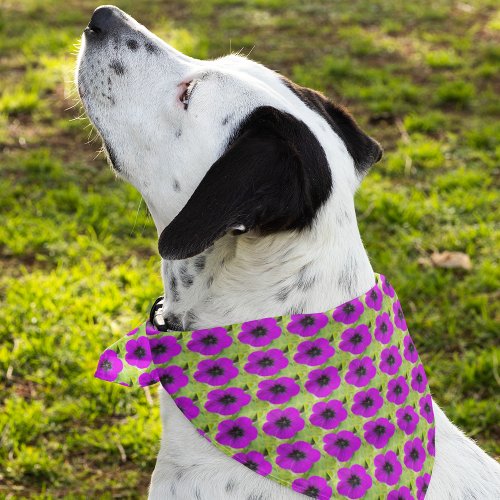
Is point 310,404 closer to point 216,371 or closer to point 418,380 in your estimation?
point 216,371

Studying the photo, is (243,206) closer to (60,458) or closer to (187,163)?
(187,163)

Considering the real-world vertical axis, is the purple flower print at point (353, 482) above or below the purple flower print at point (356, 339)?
below

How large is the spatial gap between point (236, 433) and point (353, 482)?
408 mm

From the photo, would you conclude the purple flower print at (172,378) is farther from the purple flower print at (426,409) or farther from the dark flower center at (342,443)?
the purple flower print at (426,409)

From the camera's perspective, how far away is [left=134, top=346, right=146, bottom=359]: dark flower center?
2914mm

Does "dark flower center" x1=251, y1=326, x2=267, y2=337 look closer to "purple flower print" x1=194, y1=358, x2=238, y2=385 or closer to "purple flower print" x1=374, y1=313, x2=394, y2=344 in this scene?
"purple flower print" x1=194, y1=358, x2=238, y2=385

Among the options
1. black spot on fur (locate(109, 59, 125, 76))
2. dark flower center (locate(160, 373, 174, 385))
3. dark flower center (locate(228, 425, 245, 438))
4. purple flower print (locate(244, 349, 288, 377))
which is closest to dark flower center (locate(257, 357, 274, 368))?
purple flower print (locate(244, 349, 288, 377))

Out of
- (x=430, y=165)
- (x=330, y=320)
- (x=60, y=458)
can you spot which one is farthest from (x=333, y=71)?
(x=330, y=320)

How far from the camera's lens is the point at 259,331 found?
8.80 feet

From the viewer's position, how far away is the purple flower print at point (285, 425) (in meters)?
2.69

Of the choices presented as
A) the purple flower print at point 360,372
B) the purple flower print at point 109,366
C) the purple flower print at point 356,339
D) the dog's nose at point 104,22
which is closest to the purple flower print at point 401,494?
the purple flower print at point 360,372

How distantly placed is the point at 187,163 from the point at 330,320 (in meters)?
0.69

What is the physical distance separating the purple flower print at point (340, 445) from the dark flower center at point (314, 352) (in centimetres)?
26

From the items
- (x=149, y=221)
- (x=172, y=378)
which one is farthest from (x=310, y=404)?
(x=149, y=221)
